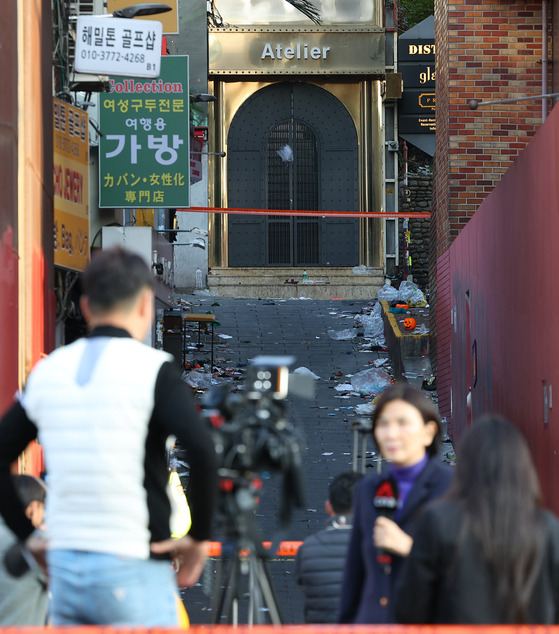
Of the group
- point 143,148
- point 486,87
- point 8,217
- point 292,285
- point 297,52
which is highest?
point 297,52

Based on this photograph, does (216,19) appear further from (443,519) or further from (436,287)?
(443,519)

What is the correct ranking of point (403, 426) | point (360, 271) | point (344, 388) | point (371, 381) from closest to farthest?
point (403, 426), point (344, 388), point (371, 381), point (360, 271)

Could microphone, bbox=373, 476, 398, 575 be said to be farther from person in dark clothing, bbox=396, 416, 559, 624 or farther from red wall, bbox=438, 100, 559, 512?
red wall, bbox=438, 100, 559, 512

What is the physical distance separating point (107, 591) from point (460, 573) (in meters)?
0.98

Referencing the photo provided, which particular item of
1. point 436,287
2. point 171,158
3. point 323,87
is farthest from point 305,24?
point 171,158

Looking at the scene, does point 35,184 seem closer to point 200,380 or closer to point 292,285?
point 200,380

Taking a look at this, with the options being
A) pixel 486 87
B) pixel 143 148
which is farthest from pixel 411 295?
pixel 143 148

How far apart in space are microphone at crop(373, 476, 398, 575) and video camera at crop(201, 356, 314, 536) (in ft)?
1.42

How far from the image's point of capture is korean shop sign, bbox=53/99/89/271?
39.1 feet

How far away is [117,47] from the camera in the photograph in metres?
12.1

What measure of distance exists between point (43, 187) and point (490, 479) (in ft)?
25.5

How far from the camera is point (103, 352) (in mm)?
3396

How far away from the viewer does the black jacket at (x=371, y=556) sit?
3812 millimetres

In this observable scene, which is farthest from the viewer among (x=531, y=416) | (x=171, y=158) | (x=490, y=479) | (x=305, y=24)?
(x=305, y=24)
